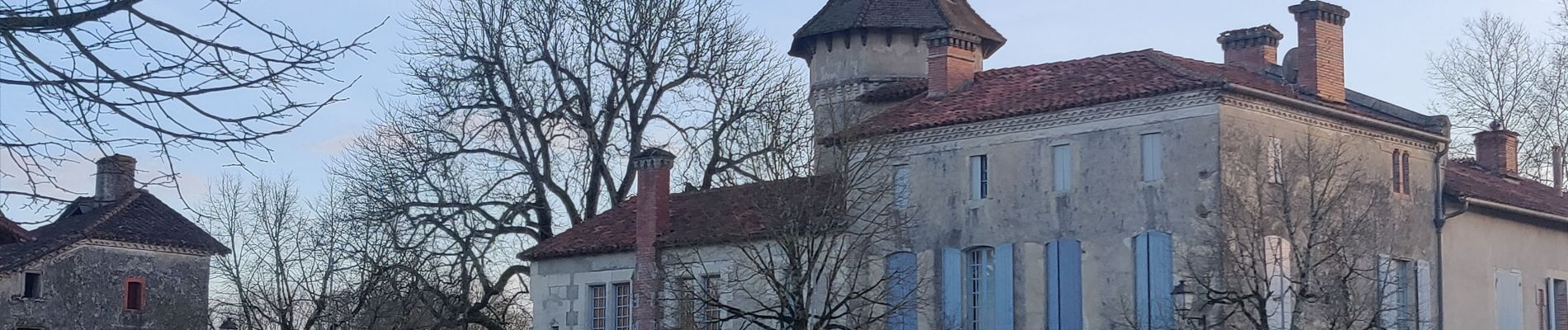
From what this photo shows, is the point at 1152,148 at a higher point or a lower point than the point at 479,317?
higher

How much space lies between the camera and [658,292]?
30344 mm

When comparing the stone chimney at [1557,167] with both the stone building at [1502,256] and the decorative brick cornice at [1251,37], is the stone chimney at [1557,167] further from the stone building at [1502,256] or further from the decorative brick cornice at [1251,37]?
the decorative brick cornice at [1251,37]

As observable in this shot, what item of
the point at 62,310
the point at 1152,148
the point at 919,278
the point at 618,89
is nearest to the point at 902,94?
the point at 919,278

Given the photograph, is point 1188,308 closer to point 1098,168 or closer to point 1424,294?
point 1098,168

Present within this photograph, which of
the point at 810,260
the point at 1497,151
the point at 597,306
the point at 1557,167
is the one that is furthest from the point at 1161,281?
the point at 1557,167

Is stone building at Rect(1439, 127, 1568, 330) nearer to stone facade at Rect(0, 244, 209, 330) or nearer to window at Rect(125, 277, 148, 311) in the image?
stone facade at Rect(0, 244, 209, 330)

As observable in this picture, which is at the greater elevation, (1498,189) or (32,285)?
(1498,189)

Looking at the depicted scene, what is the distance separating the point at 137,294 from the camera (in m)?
46.8

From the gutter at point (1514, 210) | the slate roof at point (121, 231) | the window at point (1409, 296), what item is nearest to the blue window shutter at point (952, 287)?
the window at point (1409, 296)

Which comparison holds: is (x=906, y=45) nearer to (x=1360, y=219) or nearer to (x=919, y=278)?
(x=919, y=278)

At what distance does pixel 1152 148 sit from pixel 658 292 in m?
8.97

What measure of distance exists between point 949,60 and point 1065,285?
521 centimetres

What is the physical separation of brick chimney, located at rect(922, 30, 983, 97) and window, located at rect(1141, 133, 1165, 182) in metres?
5.00

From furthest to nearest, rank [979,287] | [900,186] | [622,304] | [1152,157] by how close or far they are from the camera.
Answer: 1. [622,304]
2. [900,186]
3. [979,287]
4. [1152,157]
